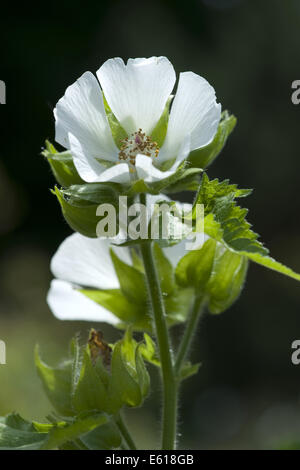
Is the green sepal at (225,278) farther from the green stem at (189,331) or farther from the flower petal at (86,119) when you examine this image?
the flower petal at (86,119)

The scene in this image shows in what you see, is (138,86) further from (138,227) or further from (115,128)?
(138,227)

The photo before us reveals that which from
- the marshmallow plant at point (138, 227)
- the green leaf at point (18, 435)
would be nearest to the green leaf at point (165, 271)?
the marshmallow plant at point (138, 227)

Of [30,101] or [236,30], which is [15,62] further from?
[236,30]

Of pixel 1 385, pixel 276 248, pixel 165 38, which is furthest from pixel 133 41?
pixel 1 385

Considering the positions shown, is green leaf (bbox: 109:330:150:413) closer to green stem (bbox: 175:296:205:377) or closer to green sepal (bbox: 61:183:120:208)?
green stem (bbox: 175:296:205:377)

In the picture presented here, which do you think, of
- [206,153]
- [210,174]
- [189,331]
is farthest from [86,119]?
Answer: [210,174]
